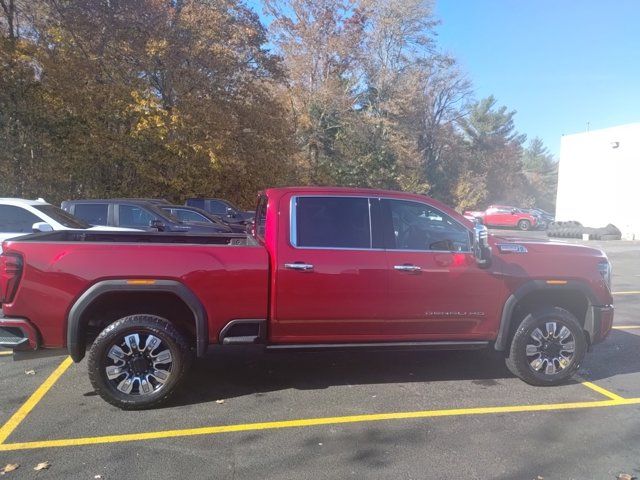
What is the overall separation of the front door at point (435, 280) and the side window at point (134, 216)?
24.5 feet

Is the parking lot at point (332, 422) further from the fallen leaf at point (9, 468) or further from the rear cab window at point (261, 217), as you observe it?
the rear cab window at point (261, 217)

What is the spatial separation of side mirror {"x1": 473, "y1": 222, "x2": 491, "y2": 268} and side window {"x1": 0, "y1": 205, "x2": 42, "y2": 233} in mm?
6803

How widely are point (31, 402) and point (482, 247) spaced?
421 centimetres

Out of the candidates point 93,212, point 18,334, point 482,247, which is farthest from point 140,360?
point 93,212

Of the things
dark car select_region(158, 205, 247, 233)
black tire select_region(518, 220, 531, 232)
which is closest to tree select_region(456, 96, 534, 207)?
black tire select_region(518, 220, 531, 232)

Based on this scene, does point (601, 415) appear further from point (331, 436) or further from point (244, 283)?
point (244, 283)

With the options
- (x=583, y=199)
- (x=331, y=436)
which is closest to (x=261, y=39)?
(x=583, y=199)

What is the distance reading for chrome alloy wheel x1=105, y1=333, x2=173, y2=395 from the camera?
4.18 meters

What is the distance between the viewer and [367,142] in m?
36.8

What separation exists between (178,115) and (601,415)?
18.5m

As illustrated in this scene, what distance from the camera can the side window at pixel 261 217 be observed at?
490cm

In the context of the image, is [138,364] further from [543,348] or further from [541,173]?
[541,173]

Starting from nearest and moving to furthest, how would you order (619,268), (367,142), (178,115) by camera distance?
(619,268) < (178,115) < (367,142)

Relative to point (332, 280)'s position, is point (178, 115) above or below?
above
